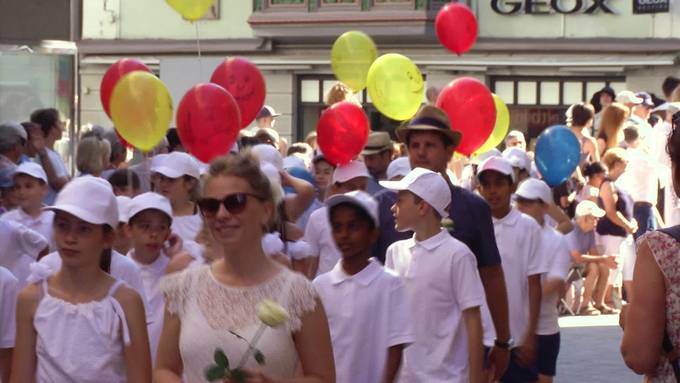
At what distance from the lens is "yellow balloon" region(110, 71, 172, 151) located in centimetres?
1195

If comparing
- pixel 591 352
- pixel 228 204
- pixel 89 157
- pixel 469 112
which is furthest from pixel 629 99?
pixel 228 204

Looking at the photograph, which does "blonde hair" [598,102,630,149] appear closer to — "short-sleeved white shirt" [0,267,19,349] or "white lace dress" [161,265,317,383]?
"short-sleeved white shirt" [0,267,19,349]

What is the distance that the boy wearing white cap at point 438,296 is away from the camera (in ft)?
25.3

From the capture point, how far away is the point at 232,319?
4969 mm

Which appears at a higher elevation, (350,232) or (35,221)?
(350,232)

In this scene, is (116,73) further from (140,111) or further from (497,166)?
(497,166)

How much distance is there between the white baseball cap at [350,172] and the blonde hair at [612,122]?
852 centimetres

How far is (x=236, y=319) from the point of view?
4.97 m

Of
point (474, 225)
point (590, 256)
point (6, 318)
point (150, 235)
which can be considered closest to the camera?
point (6, 318)

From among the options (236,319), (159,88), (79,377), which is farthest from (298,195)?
(236,319)

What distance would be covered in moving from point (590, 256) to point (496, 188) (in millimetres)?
8797

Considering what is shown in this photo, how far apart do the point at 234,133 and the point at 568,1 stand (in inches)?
868

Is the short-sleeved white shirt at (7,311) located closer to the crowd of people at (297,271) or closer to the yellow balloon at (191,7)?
the crowd of people at (297,271)

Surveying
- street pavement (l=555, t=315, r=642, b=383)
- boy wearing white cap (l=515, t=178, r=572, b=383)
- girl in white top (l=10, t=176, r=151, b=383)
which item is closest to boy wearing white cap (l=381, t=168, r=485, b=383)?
girl in white top (l=10, t=176, r=151, b=383)
